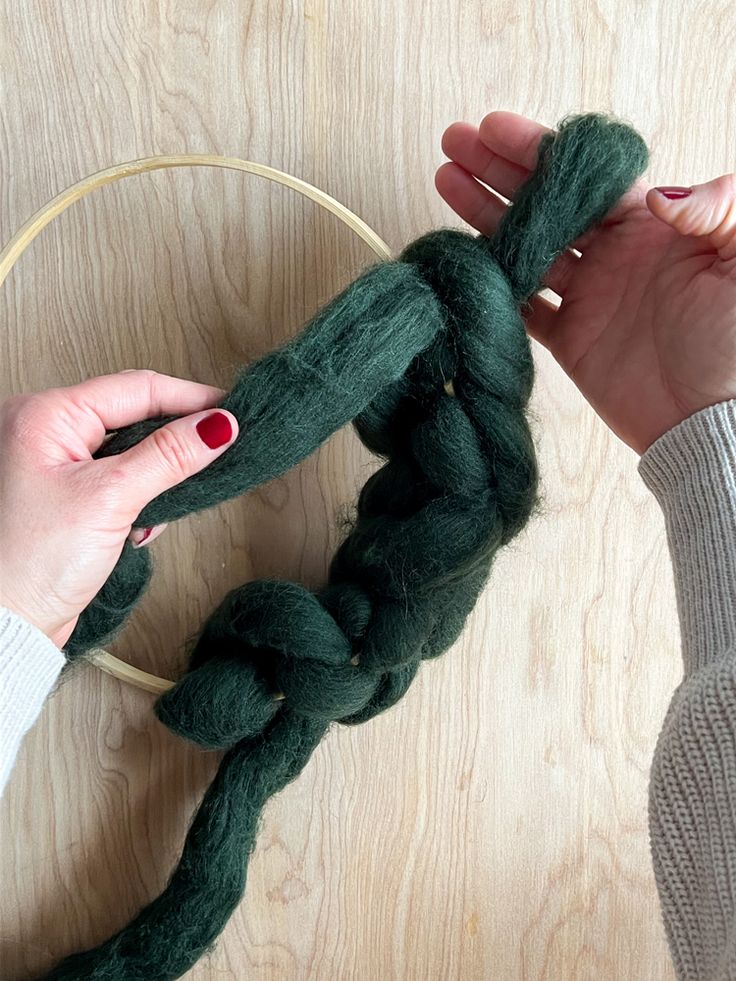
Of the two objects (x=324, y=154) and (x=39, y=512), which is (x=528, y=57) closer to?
(x=324, y=154)

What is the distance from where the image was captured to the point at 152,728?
88 cm

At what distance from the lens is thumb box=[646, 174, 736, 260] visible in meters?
0.68

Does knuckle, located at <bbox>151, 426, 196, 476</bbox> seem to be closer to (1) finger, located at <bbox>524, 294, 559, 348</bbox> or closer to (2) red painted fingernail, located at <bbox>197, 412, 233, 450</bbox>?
(2) red painted fingernail, located at <bbox>197, 412, 233, 450</bbox>

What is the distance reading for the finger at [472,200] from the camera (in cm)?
81

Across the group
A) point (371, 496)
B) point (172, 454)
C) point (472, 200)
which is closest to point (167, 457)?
point (172, 454)

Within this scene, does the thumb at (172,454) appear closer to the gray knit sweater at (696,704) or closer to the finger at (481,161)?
the gray knit sweater at (696,704)

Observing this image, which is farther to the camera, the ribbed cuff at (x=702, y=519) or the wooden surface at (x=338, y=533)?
the wooden surface at (x=338, y=533)

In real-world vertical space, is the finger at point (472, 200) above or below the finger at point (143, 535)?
above

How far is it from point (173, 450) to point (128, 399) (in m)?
0.08

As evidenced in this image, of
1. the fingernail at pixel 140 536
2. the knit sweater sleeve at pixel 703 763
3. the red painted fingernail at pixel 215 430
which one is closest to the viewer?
the knit sweater sleeve at pixel 703 763

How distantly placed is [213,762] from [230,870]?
122 mm

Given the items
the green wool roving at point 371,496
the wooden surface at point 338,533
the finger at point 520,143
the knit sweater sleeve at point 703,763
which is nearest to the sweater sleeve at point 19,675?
the green wool roving at point 371,496

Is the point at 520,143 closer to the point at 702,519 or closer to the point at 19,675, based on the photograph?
the point at 702,519

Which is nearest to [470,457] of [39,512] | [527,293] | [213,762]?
[527,293]
